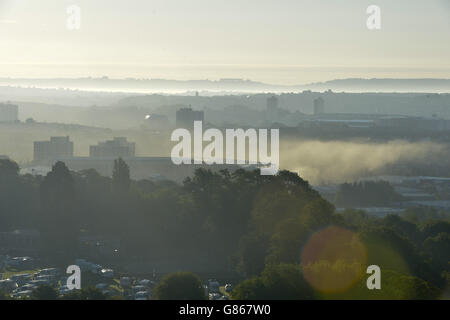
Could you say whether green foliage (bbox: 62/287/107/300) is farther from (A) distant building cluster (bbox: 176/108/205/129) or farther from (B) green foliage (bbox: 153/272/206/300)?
(A) distant building cluster (bbox: 176/108/205/129)

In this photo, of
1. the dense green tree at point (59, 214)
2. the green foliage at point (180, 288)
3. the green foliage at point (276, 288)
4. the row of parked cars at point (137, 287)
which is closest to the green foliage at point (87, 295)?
the green foliage at point (180, 288)

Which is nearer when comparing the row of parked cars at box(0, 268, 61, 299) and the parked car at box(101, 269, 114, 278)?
the row of parked cars at box(0, 268, 61, 299)

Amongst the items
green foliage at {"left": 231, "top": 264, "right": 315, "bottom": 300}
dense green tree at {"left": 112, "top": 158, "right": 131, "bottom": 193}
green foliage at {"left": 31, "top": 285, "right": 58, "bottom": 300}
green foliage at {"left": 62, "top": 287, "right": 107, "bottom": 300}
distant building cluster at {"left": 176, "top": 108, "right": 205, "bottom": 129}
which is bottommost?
green foliage at {"left": 31, "top": 285, "right": 58, "bottom": 300}

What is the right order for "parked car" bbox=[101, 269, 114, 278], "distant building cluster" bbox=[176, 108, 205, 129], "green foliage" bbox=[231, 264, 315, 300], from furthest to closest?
1. "distant building cluster" bbox=[176, 108, 205, 129]
2. "parked car" bbox=[101, 269, 114, 278]
3. "green foliage" bbox=[231, 264, 315, 300]

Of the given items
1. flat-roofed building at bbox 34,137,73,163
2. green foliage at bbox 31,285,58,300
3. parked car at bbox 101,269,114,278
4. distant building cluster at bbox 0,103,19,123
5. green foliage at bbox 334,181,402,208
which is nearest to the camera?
green foliage at bbox 31,285,58,300

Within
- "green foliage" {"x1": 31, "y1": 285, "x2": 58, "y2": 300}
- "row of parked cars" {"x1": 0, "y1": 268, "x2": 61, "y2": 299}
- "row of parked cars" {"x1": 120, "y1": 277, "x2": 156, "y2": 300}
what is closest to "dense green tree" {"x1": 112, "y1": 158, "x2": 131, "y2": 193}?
"row of parked cars" {"x1": 0, "y1": 268, "x2": 61, "y2": 299}

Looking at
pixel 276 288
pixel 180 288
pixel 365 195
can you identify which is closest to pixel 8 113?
pixel 365 195

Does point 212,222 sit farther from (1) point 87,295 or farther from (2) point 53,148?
(2) point 53,148
